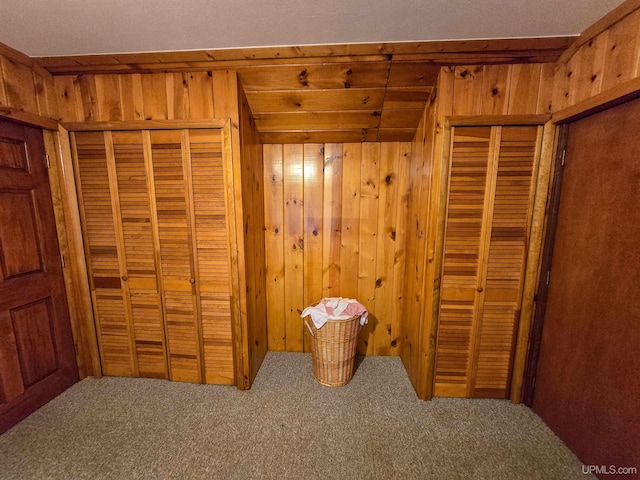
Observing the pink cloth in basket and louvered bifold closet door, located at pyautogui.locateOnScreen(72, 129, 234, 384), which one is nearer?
louvered bifold closet door, located at pyautogui.locateOnScreen(72, 129, 234, 384)

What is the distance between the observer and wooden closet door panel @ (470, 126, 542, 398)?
4.89 ft

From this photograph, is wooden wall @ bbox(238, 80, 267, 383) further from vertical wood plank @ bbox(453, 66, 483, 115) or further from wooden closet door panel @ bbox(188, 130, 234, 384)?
vertical wood plank @ bbox(453, 66, 483, 115)

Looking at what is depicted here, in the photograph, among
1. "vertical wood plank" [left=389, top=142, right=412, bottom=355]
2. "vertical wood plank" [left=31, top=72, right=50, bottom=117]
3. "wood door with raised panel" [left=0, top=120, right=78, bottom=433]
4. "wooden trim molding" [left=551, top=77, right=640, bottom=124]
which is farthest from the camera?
"vertical wood plank" [left=389, top=142, right=412, bottom=355]

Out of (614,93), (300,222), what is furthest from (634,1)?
(300,222)

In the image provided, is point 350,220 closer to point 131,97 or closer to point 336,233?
point 336,233

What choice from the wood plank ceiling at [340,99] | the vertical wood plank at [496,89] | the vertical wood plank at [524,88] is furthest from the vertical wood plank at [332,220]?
the vertical wood plank at [524,88]

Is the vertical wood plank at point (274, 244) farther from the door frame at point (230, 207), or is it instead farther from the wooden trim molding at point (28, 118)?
the wooden trim molding at point (28, 118)

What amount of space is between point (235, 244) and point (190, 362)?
964 mm

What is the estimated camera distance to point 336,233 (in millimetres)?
2137

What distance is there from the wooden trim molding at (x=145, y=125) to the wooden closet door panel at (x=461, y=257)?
59.8 inches

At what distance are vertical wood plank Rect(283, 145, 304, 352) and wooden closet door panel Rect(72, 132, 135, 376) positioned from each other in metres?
1.22

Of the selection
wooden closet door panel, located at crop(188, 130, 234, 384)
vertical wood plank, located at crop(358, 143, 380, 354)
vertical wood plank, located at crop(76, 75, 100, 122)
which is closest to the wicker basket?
vertical wood plank, located at crop(358, 143, 380, 354)

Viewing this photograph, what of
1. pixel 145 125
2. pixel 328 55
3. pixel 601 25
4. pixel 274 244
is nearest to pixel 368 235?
pixel 274 244

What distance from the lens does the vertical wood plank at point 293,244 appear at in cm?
207
